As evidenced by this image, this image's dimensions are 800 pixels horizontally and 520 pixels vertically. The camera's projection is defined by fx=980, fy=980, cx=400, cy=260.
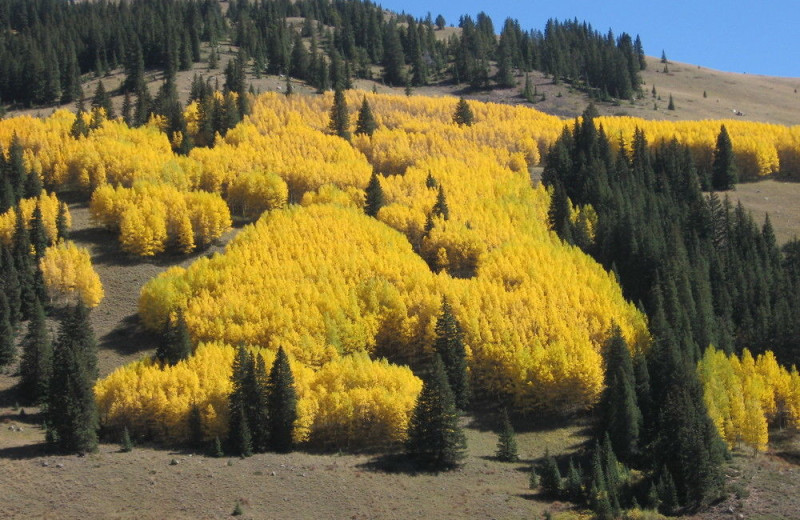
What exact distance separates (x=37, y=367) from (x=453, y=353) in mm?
44035

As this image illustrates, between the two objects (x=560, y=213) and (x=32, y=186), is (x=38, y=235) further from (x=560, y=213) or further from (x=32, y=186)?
(x=560, y=213)

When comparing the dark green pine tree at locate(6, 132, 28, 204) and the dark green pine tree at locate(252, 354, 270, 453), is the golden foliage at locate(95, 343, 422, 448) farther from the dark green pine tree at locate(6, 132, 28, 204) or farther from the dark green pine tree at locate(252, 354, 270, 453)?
the dark green pine tree at locate(6, 132, 28, 204)

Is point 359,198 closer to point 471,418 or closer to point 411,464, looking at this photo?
point 471,418

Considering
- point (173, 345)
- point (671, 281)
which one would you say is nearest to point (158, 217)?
point (173, 345)

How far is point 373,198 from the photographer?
151 m

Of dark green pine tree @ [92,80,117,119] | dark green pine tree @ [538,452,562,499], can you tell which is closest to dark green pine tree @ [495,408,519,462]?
dark green pine tree @ [538,452,562,499]

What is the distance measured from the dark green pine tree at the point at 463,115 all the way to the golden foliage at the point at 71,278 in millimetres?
92363

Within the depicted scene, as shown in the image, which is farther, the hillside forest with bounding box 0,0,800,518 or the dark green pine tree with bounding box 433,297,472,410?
the dark green pine tree with bounding box 433,297,472,410

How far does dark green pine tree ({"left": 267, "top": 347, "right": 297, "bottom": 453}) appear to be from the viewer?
3691 inches

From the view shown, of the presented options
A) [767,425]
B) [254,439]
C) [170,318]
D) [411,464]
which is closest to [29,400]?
[170,318]

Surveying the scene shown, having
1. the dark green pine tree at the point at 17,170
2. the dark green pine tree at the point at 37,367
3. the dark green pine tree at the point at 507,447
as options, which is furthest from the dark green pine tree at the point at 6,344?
the dark green pine tree at the point at 507,447

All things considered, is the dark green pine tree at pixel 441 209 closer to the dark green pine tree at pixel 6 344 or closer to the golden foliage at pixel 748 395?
the golden foliage at pixel 748 395

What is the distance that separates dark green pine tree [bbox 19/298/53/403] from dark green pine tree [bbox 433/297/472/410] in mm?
41004

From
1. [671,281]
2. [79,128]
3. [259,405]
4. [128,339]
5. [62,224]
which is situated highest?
[79,128]
